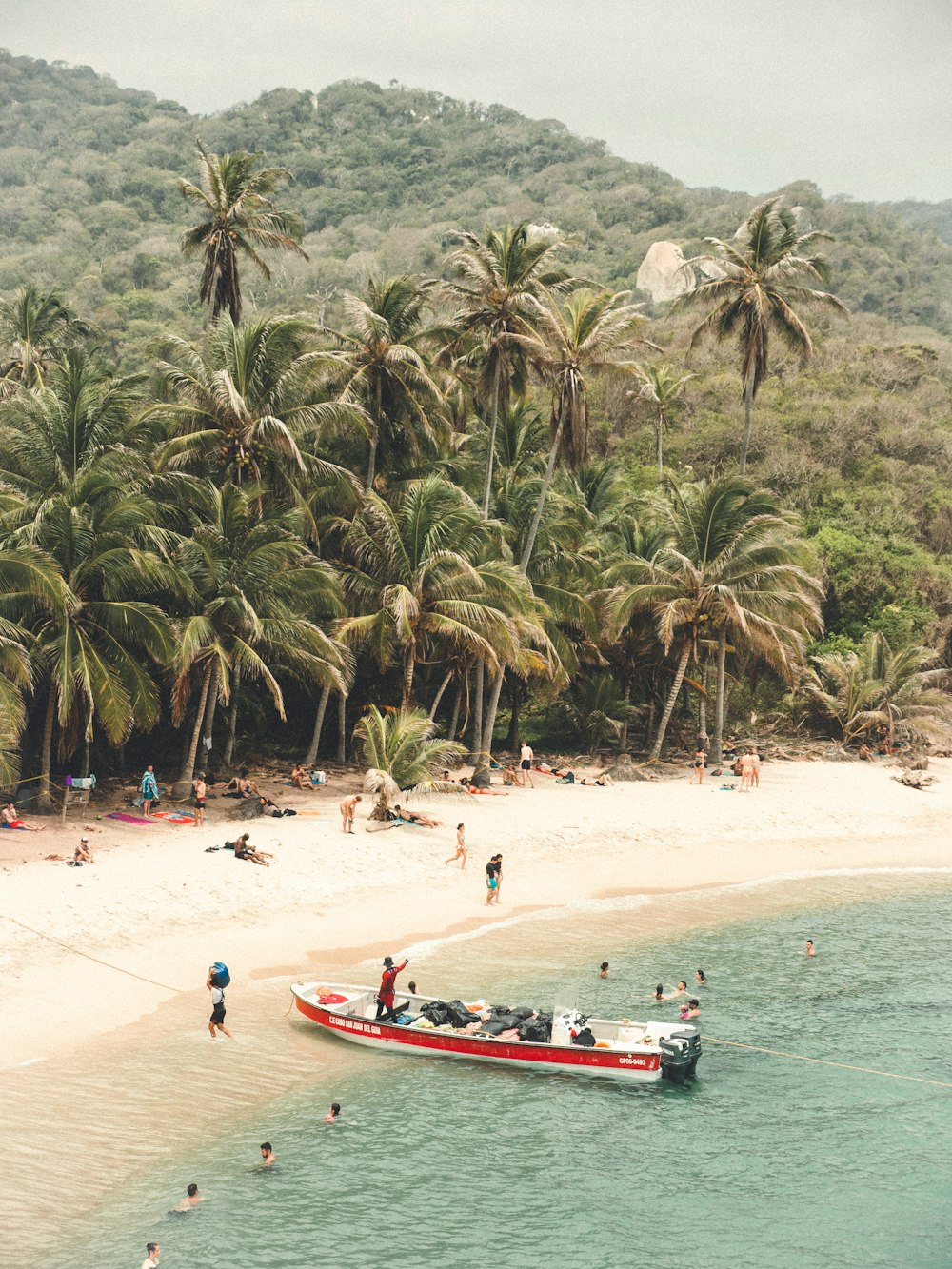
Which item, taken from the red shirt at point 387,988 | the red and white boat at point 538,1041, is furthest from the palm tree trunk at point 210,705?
the red shirt at point 387,988

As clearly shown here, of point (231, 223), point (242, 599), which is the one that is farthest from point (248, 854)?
point (231, 223)

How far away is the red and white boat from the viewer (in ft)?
52.9

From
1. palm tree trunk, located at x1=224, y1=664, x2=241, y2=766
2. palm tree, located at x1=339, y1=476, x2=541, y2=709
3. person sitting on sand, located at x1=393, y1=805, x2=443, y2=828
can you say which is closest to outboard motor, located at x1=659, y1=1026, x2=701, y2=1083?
person sitting on sand, located at x1=393, y1=805, x2=443, y2=828

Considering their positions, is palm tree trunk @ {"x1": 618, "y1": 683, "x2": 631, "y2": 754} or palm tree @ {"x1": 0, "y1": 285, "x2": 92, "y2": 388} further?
palm tree @ {"x1": 0, "y1": 285, "x2": 92, "y2": 388}

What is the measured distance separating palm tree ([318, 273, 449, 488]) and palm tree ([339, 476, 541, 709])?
157 inches

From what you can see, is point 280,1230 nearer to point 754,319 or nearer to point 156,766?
point 156,766

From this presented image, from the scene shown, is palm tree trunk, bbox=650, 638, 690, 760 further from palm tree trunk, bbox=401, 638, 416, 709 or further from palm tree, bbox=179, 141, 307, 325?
palm tree, bbox=179, 141, 307, 325

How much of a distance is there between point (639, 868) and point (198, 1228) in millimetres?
16210

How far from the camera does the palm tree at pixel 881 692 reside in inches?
1535

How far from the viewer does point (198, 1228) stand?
11844mm

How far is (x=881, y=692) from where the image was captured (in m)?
39.4

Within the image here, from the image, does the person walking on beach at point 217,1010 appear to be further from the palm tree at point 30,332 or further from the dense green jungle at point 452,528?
the palm tree at point 30,332

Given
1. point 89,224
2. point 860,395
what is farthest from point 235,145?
point 860,395

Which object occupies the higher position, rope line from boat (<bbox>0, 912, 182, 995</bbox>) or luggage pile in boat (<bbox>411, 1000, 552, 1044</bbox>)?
luggage pile in boat (<bbox>411, 1000, 552, 1044</bbox>)
